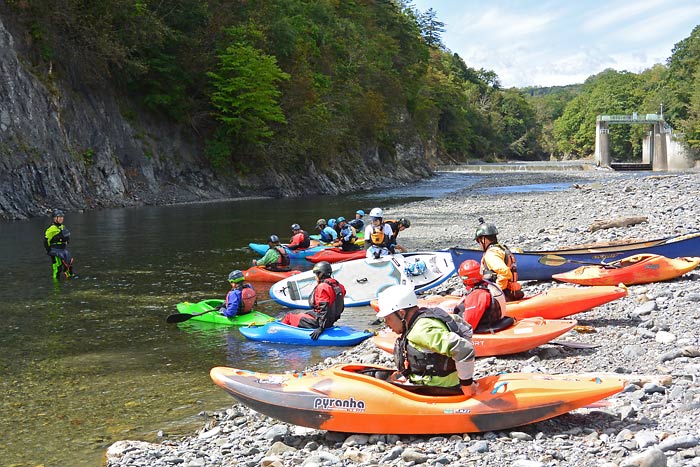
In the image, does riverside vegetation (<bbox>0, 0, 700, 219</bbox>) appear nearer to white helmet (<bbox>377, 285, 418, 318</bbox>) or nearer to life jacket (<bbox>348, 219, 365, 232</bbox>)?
life jacket (<bbox>348, 219, 365, 232</bbox>)

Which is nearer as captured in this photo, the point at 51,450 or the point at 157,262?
the point at 51,450

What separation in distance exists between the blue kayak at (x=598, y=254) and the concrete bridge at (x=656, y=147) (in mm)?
66403

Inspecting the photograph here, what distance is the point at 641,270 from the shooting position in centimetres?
1144

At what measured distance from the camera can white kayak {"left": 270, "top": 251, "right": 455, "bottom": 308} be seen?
13.7m

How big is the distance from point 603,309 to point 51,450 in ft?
25.3

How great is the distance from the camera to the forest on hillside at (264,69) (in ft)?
112

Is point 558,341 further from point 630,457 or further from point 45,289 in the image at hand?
point 45,289

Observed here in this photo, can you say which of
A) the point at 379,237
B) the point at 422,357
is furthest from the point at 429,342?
the point at 379,237

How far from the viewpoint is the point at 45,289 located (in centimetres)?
1452

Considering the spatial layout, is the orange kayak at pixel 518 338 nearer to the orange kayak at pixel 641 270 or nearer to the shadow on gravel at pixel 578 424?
the shadow on gravel at pixel 578 424

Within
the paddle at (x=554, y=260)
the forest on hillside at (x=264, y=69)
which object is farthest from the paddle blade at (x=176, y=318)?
the forest on hillside at (x=264, y=69)

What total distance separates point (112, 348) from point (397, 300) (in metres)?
6.17

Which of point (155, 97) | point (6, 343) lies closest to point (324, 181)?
point (155, 97)

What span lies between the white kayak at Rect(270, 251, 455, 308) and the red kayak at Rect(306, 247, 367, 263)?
3.76 m
